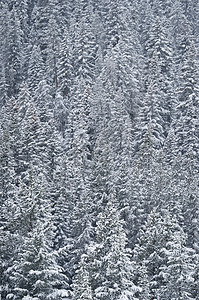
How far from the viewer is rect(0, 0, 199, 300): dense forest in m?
27.9

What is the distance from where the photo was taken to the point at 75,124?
51844mm

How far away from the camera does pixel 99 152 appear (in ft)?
149

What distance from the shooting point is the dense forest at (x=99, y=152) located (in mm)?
27891

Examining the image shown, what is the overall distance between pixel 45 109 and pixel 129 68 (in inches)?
499

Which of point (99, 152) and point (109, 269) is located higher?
point (99, 152)

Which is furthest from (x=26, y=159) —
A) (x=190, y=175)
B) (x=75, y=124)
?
(x=190, y=175)

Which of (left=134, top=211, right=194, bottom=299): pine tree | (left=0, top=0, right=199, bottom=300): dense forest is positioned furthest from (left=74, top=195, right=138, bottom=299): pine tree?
(left=134, top=211, right=194, bottom=299): pine tree

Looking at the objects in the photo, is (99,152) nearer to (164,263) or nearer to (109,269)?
(164,263)

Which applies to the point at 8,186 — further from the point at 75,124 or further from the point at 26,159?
the point at 75,124

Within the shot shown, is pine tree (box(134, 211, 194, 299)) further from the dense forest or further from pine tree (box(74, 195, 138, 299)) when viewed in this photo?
pine tree (box(74, 195, 138, 299))

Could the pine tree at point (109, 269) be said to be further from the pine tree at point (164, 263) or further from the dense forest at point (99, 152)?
the pine tree at point (164, 263)

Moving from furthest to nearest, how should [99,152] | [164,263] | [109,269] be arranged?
[99,152]
[164,263]
[109,269]

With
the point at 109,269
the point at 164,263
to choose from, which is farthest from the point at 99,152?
the point at 109,269

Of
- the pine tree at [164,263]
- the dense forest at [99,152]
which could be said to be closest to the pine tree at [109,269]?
the dense forest at [99,152]
